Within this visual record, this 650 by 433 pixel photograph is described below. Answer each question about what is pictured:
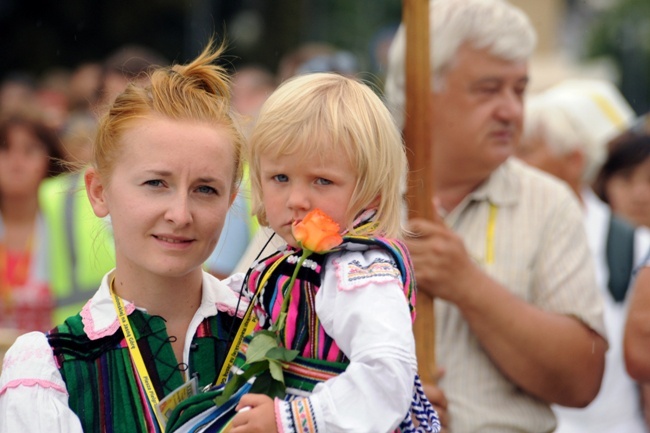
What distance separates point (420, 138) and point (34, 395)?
1712mm

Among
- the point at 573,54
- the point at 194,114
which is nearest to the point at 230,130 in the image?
the point at 194,114

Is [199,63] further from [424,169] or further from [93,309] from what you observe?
[424,169]

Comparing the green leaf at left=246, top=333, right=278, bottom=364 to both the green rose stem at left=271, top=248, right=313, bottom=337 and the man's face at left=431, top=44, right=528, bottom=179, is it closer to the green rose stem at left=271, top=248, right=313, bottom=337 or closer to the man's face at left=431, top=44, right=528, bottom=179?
the green rose stem at left=271, top=248, right=313, bottom=337

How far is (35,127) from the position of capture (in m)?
7.12

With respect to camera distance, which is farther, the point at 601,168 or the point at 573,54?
the point at 573,54

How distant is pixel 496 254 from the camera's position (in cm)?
414

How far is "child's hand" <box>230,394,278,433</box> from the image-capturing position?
2562 mm

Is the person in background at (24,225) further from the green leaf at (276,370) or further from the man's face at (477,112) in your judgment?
the green leaf at (276,370)

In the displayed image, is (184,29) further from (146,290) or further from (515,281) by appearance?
(146,290)

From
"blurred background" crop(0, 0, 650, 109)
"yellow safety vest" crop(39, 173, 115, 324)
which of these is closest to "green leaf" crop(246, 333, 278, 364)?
"yellow safety vest" crop(39, 173, 115, 324)

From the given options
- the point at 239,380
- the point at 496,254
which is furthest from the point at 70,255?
the point at 239,380

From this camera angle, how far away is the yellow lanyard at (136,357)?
2.82 meters

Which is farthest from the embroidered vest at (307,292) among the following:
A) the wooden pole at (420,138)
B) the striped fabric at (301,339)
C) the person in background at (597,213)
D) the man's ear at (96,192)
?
the person in background at (597,213)

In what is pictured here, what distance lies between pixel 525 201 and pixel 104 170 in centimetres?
171
